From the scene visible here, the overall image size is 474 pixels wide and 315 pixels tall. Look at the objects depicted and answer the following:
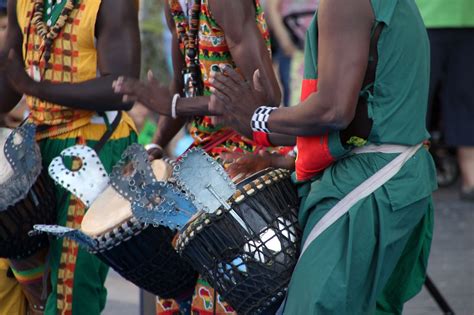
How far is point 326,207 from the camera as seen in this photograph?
3457 mm

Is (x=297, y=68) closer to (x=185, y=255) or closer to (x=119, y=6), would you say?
(x=119, y=6)

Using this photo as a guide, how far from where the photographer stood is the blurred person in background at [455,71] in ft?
26.1

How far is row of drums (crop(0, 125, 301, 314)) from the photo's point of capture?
349 centimetres

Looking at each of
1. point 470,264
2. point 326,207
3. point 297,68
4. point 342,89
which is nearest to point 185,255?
point 326,207

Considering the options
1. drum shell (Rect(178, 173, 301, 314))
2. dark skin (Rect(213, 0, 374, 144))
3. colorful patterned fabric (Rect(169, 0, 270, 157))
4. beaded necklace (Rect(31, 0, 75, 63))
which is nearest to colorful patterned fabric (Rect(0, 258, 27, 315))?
beaded necklace (Rect(31, 0, 75, 63))

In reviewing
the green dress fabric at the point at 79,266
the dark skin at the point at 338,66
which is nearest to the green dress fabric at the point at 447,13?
the green dress fabric at the point at 79,266

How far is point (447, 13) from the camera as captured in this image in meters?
7.95

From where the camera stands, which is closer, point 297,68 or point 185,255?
point 185,255

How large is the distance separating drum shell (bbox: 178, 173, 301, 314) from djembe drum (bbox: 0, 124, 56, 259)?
1081 mm

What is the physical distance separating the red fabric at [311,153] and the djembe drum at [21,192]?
1.34 m

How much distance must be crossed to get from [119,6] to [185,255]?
1.39 m

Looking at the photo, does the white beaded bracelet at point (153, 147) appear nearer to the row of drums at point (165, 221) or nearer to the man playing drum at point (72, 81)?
the man playing drum at point (72, 81)

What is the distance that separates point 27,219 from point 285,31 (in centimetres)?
510

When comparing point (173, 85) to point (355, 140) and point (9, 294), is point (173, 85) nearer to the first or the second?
point (9, 294)
